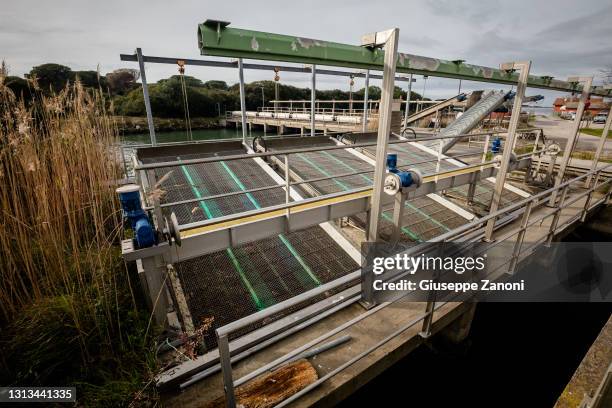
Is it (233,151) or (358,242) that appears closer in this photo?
(358,242)

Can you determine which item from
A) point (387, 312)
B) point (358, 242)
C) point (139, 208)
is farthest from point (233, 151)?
point (387, 312)

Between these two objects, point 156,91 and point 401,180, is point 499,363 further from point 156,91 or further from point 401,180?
point 156,91

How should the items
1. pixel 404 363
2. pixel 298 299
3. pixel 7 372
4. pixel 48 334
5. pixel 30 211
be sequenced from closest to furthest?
pixel 298 299
pixel 7 372
pixel 48 334
pixel 30 211
pixel 404 363

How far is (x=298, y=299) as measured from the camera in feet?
5.71

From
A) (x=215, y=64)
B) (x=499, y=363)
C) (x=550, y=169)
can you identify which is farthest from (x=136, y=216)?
(x=550, y=169)

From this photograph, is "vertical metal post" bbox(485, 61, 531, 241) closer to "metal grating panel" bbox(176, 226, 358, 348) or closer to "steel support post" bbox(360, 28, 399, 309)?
"steel support post" bbox(360, 28, 399, 309)

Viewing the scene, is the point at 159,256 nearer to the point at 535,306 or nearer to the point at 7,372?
the point at 7,372

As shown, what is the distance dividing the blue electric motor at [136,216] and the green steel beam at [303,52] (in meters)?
1.50

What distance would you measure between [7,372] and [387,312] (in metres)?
3.54

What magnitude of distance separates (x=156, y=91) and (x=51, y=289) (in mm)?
37941

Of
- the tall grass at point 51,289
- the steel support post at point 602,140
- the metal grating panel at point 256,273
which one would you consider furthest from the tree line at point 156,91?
the steel support post at point 602,140

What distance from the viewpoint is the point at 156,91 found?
111 feet

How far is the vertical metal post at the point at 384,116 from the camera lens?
2.47m

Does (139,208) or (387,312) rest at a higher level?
(139,208)
